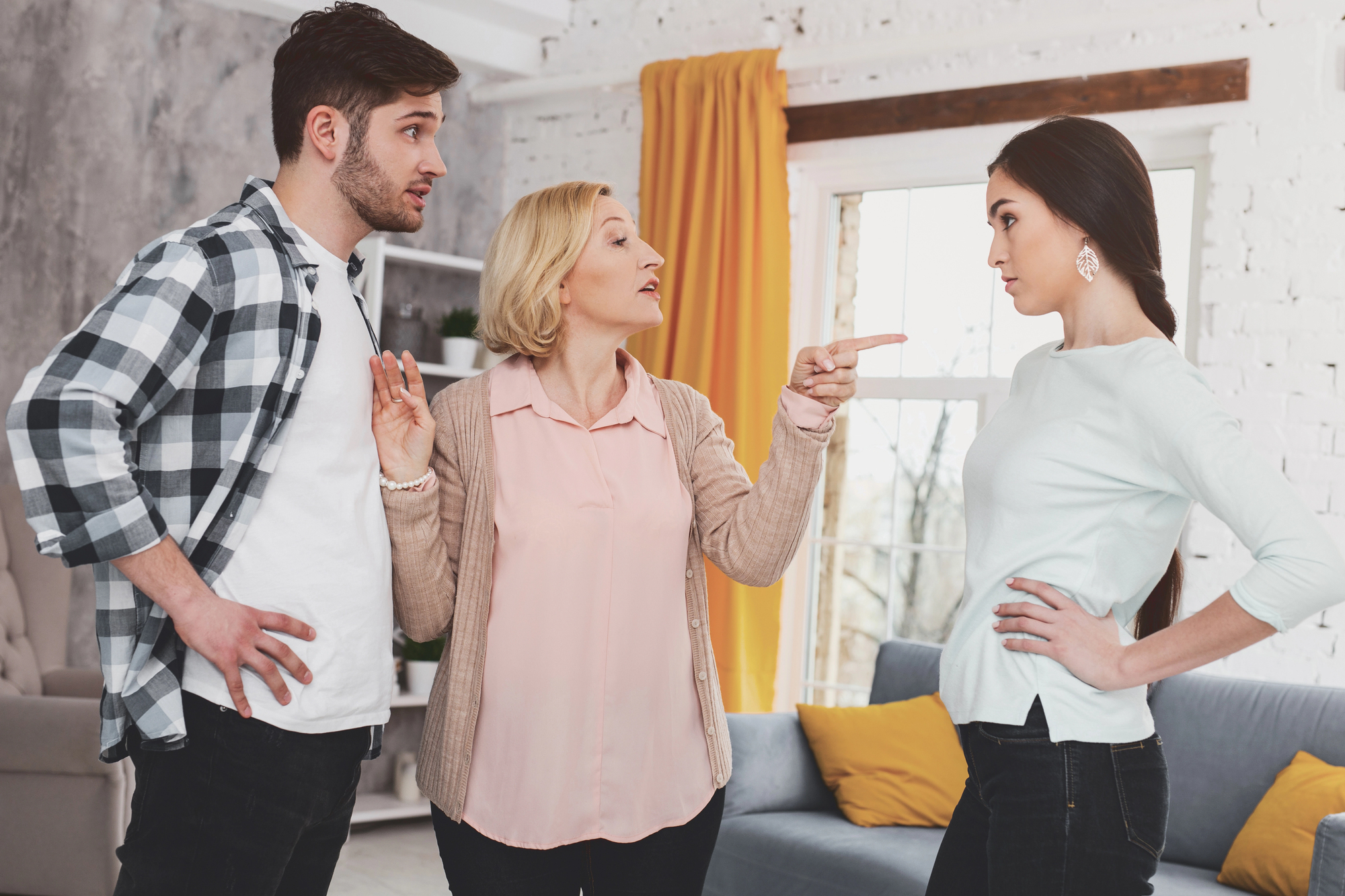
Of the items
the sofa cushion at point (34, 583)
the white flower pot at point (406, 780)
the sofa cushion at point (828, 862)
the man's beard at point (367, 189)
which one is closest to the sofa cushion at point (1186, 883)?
the sofa cushion at point (828, 862)

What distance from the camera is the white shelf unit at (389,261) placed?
424 cm

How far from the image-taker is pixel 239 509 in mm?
1313

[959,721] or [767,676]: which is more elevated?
[959,721]

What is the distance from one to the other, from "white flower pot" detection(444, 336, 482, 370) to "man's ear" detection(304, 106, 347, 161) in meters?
2.95

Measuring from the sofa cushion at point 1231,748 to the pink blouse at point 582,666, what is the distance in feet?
5.34

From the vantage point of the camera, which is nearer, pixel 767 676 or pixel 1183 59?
pixel 1183 59

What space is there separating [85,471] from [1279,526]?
1242 millimetres

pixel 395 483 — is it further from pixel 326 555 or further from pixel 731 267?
pixel 731 267

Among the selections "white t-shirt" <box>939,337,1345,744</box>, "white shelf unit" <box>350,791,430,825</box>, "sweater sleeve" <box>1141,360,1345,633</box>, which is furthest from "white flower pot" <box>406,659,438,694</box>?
"sweater sleeve" <box>1141,360,1345,633</box>

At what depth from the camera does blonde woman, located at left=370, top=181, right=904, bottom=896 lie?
5.16ft

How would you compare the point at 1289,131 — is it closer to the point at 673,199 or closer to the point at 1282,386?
the point at 1282,386

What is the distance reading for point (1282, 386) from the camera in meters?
3.14

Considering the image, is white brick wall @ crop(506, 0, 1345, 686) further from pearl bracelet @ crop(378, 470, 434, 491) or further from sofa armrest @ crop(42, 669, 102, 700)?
sofa armrest @ crop(42, 669, 102, 700)

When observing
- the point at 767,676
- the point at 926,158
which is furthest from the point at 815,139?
the point at 767,676
